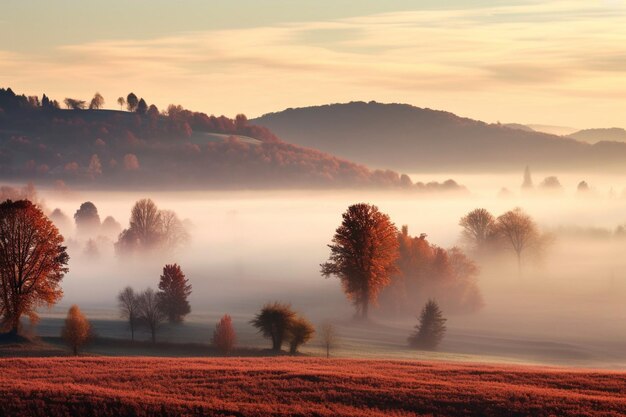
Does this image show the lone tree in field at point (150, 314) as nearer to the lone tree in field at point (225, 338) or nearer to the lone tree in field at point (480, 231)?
the lone tree in field at point (225, 338)

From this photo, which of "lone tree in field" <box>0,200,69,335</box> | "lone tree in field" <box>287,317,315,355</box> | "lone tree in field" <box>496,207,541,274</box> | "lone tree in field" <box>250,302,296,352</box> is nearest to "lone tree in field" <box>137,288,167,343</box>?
"lone tree in field" <box>0,200,69,335</box>

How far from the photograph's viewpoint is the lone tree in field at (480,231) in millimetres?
145875

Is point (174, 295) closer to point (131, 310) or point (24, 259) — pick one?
point (131, 310)

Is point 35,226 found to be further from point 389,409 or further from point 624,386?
point 624,386

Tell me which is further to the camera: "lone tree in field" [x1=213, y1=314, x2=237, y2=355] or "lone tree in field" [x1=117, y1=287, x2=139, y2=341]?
"lone tree in field" [x1=117, y1=287, x2=139, y2=341]

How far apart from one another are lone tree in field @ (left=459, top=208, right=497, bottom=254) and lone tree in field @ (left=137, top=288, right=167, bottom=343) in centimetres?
6756

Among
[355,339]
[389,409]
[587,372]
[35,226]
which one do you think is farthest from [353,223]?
[389,409]

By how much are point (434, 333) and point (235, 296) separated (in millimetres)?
47264

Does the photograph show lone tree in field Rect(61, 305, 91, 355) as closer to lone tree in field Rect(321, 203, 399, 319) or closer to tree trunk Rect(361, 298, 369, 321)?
lone tree in field Rect(321, 203, 399, 319)

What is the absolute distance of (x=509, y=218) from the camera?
146m

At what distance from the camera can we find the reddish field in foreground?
161ft

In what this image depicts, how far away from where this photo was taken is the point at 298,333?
78.1 metres

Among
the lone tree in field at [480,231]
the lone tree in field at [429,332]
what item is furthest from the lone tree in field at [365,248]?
the lone tree in field at [480,231]

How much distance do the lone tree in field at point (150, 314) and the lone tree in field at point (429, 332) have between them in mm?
23432
